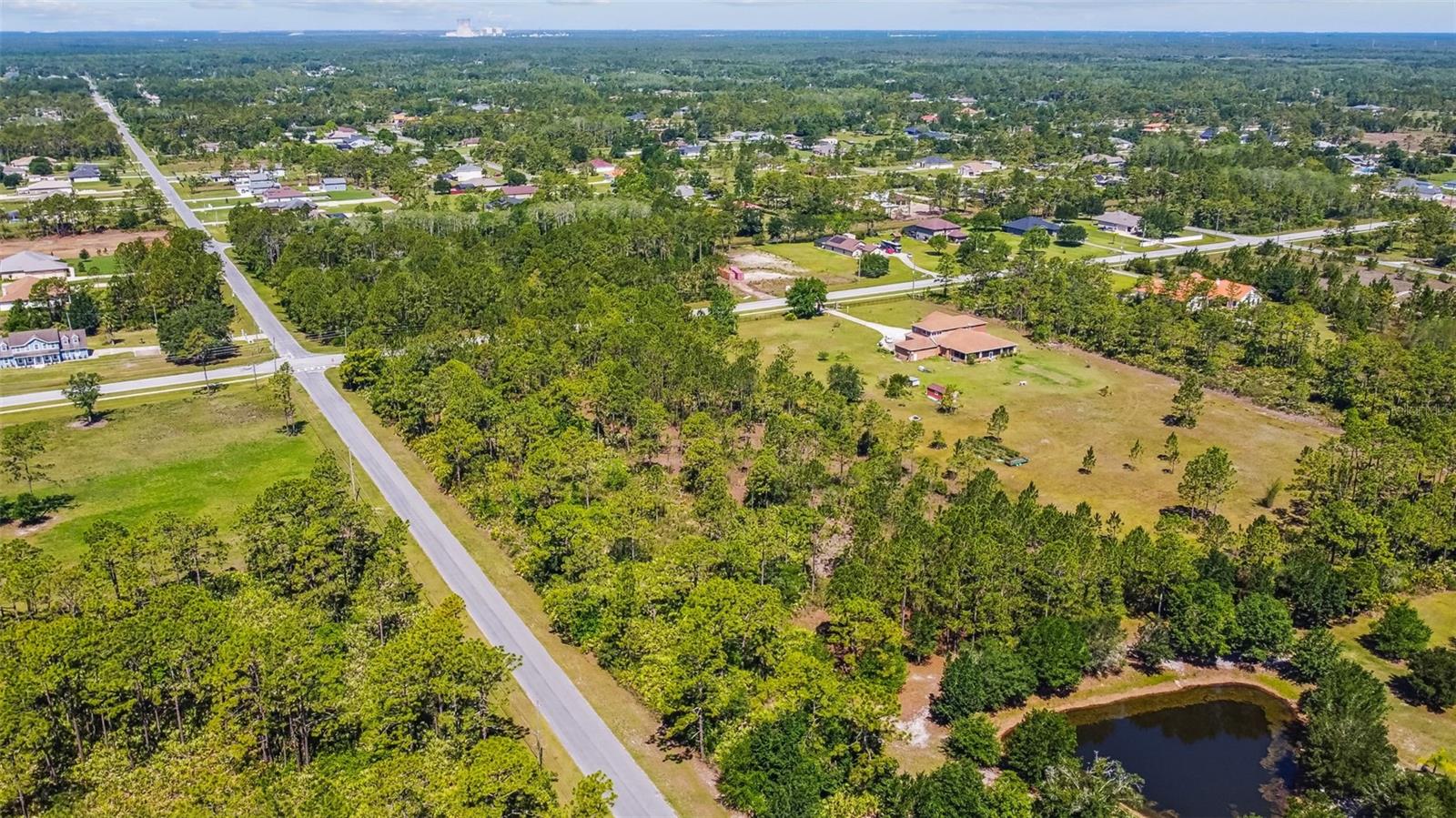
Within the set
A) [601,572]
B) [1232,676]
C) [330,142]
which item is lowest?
[1232,676]

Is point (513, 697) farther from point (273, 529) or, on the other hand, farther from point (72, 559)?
point (72, 559)

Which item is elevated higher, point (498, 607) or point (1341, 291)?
point (1341, 291)

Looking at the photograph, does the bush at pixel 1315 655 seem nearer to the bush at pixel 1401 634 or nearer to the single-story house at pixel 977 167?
the bush at pixel 1401 634

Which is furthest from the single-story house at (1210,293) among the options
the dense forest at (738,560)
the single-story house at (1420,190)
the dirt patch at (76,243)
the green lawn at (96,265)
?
the dirt patch at (76,243)

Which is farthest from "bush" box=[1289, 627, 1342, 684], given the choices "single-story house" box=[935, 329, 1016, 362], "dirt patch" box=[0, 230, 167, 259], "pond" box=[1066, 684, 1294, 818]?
"dirt patch" box=[0, 230, 167, 259]

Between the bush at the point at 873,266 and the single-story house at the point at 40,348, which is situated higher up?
the bush at the point at 873,266

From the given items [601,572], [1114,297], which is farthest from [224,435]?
[1114,297]

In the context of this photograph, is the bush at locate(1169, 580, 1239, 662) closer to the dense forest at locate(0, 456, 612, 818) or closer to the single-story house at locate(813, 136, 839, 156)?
the dense forest at locate(0, 456, 612, 818)
